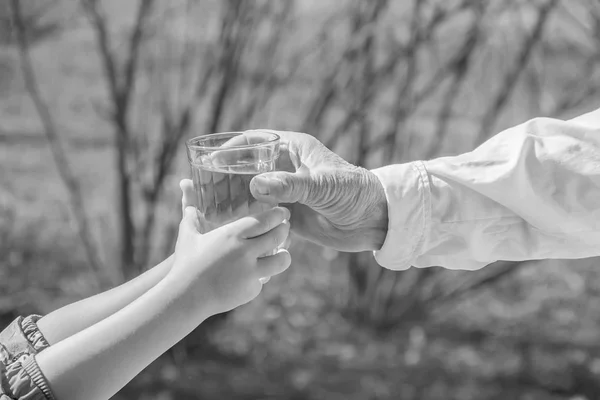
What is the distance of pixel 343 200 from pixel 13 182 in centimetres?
166

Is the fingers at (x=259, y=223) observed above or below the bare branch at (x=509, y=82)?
above

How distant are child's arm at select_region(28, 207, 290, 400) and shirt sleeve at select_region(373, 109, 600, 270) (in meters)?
0.30

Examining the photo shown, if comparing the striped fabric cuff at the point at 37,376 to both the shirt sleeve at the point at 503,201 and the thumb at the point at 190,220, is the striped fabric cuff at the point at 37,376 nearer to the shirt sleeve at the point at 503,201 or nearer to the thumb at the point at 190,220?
the thumb at the point at 190,220

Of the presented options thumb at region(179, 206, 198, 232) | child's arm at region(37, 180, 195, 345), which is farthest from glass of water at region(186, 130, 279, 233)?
child's arm at region(37, 180, 195, 345)

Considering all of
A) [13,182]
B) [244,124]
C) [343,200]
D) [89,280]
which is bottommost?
[89,280]

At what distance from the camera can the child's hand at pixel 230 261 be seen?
0.97m

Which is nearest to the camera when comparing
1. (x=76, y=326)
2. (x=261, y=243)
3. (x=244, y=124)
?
(x=261, y=243)

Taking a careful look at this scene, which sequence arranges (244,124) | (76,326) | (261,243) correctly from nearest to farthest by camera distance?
(261,243)
(76,326)
(244,124)

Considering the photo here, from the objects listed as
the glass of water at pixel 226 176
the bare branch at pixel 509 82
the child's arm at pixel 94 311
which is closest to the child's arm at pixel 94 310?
the child's arm at pixel 94 311

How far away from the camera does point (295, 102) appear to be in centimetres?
237

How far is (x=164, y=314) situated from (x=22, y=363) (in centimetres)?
24

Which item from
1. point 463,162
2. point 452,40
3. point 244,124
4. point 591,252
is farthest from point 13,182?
point 591,252

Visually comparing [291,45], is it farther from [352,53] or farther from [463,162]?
[463,162]

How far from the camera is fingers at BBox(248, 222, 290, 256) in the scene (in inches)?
39.1
